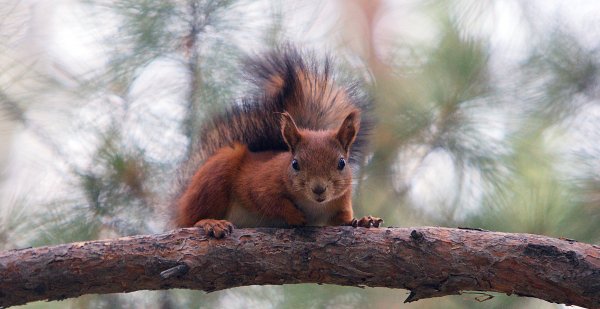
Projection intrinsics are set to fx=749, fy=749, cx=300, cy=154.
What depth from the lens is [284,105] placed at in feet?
9.44

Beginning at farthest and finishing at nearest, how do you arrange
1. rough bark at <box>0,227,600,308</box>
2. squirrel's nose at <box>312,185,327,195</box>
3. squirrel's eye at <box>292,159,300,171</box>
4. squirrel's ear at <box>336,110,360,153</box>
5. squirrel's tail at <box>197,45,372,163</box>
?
squirrel's tail at <box>197,45,372,163</box>, squirrel's ear at <box>336,110,360,153</box>, squirrel's eye at <box>292,159,300,171</box>, squirrel's nose at <box>312,185,327,195</box>, rough bark at <box>0,227,600,308</box>

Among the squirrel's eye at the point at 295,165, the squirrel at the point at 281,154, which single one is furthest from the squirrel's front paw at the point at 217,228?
the squirrel's eye at the point at 295,165

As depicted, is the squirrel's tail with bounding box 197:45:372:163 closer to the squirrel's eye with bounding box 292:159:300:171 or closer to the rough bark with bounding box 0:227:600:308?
the squirrel's eye with bounding box 292:159:300:171

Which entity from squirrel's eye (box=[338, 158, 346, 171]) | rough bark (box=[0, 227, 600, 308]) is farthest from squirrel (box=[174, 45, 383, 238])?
rough bark (box=[0, 227, 600, 308])

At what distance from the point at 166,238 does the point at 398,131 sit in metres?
1.19

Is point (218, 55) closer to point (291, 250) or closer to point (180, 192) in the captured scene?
point (180, 192)

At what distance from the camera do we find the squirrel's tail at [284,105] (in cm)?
284

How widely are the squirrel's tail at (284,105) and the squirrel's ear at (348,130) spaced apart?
286mm

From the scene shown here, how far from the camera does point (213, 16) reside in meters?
3.37

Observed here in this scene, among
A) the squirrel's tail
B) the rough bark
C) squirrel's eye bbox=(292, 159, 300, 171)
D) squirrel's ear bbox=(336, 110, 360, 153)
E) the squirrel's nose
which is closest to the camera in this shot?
the rough bark

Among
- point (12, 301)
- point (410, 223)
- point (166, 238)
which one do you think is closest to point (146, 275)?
point (166, 238)

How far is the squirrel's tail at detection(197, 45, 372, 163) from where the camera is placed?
2.84 metres

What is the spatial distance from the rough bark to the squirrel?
0.38 ft

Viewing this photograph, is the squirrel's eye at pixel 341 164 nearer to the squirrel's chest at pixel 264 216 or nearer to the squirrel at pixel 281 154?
the squirrel at pixel 281 154
